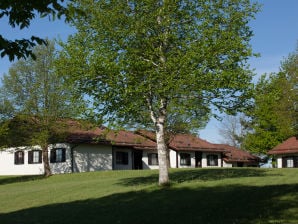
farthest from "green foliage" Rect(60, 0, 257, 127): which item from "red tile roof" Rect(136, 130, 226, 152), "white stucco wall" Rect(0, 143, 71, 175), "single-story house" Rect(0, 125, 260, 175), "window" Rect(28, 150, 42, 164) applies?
"red tile roof" Rect(136, 130, 226, 152)

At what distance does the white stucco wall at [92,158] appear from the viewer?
141ft

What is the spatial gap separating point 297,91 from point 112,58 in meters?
30.3

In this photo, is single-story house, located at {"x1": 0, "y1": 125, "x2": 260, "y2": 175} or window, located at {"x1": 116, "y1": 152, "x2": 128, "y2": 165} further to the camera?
window, located at {"x1": 116, "y1": 152, "x2": 128, "y2": 165}

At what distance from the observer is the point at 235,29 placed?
68.3 ft

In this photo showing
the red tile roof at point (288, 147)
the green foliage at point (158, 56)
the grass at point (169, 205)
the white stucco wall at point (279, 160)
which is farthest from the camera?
the white stucco wall at point (279, 160)

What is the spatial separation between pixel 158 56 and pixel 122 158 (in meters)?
29.4

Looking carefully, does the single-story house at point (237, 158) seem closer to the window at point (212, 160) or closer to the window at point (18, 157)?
the window at point (212, 160)

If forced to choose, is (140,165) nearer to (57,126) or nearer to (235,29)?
(57,126)

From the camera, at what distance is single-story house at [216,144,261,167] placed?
215 feet

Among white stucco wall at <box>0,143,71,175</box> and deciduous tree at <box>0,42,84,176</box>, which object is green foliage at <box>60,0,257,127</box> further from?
white stucco wall at <box>0,143,71,175</box>

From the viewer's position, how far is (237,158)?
6688cm

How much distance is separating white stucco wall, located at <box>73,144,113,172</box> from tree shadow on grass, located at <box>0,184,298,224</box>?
2464 cm

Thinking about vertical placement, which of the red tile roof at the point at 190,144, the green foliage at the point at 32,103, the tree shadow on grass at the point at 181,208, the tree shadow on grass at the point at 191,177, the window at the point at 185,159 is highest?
the green foliage at the point at 32,103

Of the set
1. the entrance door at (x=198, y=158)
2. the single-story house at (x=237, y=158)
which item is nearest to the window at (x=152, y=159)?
the entrance door at (x=198, y=158)
